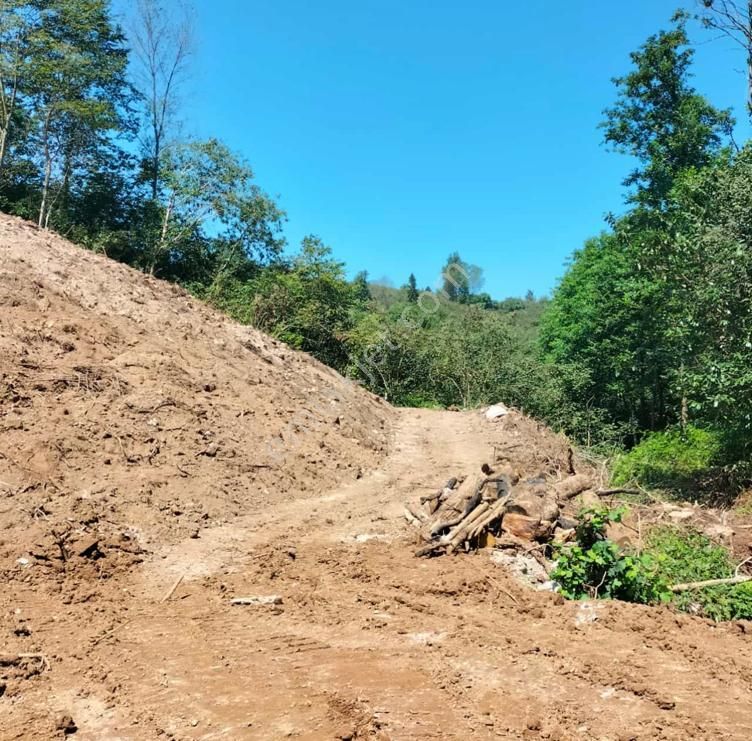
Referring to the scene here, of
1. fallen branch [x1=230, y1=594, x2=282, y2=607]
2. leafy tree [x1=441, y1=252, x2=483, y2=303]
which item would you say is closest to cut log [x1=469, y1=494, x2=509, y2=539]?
fallen branch [x1=230, y1=594, x2=282, y2=607]

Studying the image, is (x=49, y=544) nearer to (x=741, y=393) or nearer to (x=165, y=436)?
(x=165, y=436)

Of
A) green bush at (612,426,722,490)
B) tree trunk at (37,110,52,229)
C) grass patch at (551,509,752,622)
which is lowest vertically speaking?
grass patch at (551,509,752,622)

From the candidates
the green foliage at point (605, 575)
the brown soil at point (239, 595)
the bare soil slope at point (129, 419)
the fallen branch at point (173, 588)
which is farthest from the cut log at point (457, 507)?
the fallen branch at point (173, 588)

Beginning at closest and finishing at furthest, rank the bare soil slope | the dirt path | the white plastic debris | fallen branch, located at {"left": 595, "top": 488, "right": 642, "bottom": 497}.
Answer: the dirt path
the bare soil slope
fallen branch, located at {"left": 595, "top": 488, "right": 642, "bottom": 497}
the white plastic debris

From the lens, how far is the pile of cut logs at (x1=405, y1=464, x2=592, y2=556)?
214 inches

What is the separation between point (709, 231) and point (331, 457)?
6.26 metres

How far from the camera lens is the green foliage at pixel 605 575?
4.41 meters

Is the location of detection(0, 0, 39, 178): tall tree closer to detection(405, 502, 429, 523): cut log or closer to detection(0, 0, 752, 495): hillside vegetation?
detection(0, 0, 752, 495): hillside vegetation

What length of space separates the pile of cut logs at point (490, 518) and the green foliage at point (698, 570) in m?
0.90

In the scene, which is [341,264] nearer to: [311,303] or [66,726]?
[311,303]

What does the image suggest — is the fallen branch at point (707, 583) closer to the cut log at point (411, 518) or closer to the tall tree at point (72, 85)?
the cut log at point (411, 518)

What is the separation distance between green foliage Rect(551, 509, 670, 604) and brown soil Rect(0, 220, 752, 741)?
0.29m

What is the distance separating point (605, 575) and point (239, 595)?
288 cm

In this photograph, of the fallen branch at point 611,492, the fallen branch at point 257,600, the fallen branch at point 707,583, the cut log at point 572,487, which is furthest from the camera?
the fallen branch at point 611,492
